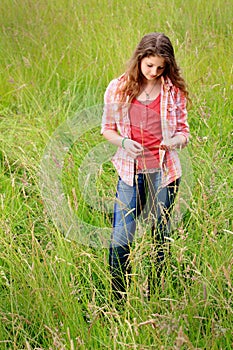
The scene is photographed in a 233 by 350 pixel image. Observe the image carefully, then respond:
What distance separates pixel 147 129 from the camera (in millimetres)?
2025

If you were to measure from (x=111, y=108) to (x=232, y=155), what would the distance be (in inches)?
46.3

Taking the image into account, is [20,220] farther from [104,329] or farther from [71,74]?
[71,74]

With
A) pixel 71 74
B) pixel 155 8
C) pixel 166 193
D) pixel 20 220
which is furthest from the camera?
pixel 155 8

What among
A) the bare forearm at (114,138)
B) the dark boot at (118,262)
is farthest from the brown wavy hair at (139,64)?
the dark boot at (118,262)

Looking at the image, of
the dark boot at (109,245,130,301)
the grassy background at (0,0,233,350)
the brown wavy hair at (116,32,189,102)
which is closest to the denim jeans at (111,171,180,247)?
the dark boot at (109,245,130,301)

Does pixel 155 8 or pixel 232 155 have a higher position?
pixel 155 8

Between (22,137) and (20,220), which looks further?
(22,137)

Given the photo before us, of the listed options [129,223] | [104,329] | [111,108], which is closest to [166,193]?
[129,223]

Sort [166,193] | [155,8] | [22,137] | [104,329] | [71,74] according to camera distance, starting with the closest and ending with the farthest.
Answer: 1. [104,329]
2. [166,193]
3. [22,137]
4. [71,74]
5. [155,8]

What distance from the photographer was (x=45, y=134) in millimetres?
3057

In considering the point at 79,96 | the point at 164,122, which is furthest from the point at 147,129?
the point at 79,96

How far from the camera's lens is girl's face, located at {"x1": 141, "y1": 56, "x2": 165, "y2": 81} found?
192 cm

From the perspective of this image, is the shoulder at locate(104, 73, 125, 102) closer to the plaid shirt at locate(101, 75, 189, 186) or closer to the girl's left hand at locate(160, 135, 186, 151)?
the plaid shirt at locate(101, 75, 189, 186)

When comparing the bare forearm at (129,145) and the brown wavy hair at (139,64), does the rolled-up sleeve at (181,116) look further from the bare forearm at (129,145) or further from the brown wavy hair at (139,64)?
the bare forearm at (129,145)
